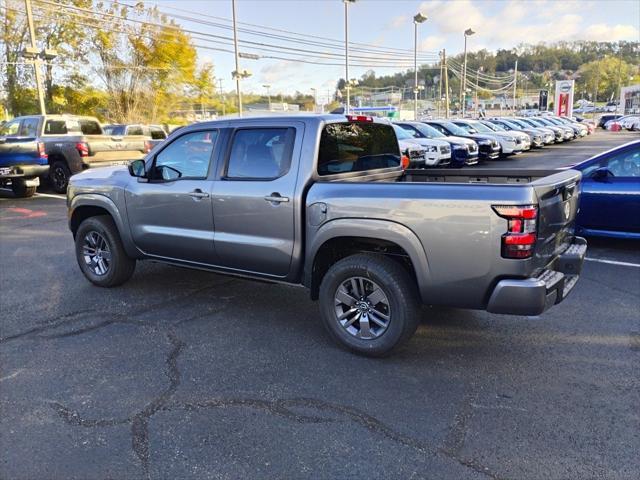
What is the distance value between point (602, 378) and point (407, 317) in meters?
1.41

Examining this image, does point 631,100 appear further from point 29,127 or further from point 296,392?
point 296,392

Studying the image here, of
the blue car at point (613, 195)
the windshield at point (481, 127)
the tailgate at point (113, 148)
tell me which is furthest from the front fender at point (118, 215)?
the windshield at point (481, 127)

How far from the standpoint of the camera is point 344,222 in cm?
395

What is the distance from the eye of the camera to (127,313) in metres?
5.11

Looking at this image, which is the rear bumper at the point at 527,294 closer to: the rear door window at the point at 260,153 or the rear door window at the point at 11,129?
the rear door window at the point at 260,153

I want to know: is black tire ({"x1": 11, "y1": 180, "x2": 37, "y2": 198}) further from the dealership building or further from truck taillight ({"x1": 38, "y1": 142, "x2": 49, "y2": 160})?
the dealership building

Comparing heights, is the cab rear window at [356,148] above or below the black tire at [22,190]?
above

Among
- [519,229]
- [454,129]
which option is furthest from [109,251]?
[454,129]

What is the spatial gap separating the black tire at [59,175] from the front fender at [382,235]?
11.7 meters

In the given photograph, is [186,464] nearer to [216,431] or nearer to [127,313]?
[216,431]

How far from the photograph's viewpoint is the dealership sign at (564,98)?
5269 centimetres

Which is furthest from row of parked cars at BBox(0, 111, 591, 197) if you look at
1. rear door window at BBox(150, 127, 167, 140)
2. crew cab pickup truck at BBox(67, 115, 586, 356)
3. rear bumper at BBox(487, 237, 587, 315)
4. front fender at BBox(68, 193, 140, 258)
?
rear bumper at BBox(487, 237, 587, 315)

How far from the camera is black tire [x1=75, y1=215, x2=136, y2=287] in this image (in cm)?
570

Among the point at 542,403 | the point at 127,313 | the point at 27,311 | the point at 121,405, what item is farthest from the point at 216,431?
the point at 27,311
